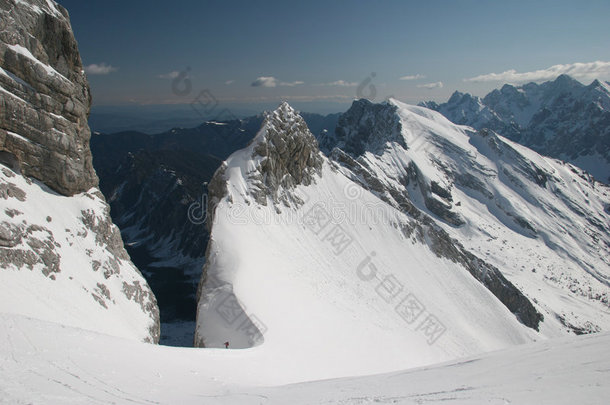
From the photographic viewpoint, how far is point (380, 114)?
160 meters

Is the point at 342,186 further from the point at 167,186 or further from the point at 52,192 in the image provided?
the point at 167,186

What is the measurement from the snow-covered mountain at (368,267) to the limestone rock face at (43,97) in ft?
44.2

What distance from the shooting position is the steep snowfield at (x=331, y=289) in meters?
22.6

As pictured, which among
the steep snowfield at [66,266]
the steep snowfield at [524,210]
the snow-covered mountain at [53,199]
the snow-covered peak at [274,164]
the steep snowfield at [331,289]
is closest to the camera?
the steep snowfield at [66,266]

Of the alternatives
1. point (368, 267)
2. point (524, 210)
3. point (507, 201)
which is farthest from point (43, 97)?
point (524, 210)

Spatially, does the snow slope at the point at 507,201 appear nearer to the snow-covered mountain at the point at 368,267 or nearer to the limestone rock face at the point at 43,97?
the snow-covered mountain at the point at 368,267

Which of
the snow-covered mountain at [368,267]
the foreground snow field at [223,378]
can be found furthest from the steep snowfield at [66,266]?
the foreground snow field at [223,378]

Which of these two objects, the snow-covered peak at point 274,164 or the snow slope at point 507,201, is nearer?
the snow-covered peak at point 274,164

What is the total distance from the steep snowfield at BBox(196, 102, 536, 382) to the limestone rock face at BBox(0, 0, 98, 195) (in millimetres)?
13591

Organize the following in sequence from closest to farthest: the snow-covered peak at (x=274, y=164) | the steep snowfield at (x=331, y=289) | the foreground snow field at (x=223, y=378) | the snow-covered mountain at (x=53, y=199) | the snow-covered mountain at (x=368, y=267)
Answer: the foreground snow field at (x=223, y=378) → the snow-covered mountain at (x=53, y=199) → the steep snowfield at (x=331, y=289) → the snow-covered mountain at (x=368, y=267) → the snow-covered peak at (x=274, y=164)

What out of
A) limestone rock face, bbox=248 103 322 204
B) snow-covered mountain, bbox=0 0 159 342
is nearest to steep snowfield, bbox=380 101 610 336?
limestone rock face, bbox=248 103 322 204

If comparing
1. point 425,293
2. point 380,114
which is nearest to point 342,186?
point 425,293

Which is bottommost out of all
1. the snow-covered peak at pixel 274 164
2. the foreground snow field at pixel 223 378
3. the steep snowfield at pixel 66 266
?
the steep snowfield at pixel 66 266

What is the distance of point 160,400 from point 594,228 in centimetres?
17691
